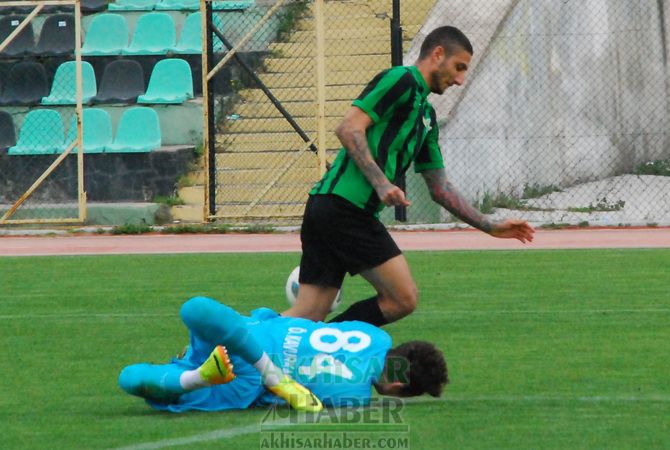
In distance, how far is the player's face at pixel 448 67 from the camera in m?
7.78

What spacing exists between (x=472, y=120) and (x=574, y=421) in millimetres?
12690

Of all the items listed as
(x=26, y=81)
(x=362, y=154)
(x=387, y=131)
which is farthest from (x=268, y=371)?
(x=26, y=81)

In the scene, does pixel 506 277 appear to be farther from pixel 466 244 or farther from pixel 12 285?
pixel 12 285

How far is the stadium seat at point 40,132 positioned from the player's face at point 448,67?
14157 mm

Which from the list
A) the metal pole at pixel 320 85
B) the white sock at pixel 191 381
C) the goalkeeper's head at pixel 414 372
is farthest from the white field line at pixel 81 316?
the metal pole at pixel 320 85

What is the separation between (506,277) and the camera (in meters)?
13.1

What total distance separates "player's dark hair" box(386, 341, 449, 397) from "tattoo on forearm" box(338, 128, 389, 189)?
941mm

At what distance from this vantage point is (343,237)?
25.5 feet

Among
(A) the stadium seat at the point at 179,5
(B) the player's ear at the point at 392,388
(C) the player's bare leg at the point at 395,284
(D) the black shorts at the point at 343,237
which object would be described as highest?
(A) the stadium seat at the point at 179,5

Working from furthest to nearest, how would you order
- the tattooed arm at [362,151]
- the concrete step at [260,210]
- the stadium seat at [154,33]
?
the stadium seat at [154,33], the concrete step at [260,210], the tattooed arm at [362,151]

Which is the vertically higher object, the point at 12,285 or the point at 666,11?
the point at 666,11

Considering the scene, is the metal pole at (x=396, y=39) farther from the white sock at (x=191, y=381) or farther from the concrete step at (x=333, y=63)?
the white sock at (x=191, y=381)

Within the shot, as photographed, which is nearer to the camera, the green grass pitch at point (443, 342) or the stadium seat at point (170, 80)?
the green grass pitch at point (443, 342)

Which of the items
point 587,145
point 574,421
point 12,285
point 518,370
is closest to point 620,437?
point 574,421
